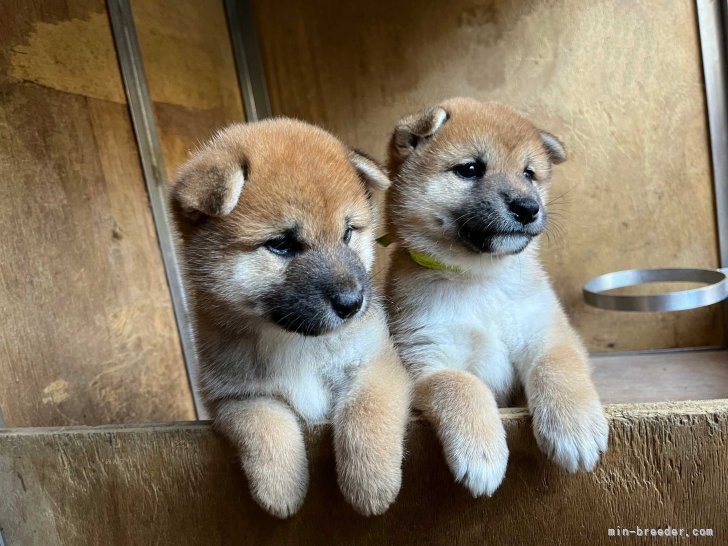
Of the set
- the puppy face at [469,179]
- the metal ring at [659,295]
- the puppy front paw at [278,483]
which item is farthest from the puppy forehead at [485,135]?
the puppy front paw at [278,483]

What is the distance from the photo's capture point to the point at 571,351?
1.86 meters

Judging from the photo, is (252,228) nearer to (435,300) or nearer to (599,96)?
(435,300)

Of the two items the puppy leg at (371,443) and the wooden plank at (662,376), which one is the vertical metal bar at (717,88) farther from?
the puppy leg at (371,443)

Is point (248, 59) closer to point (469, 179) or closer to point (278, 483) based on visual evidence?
point (469, 179)

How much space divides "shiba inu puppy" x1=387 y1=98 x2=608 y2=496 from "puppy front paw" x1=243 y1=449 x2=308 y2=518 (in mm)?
433

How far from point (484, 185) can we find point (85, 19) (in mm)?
1981

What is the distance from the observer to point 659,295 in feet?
8.73

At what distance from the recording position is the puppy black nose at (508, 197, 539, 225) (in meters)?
1.93

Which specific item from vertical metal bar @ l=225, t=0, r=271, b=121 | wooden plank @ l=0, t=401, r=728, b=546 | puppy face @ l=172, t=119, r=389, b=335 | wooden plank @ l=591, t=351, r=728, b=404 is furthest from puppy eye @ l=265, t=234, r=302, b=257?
vertical metal bar @ l=225, t=0, r=271, b=121

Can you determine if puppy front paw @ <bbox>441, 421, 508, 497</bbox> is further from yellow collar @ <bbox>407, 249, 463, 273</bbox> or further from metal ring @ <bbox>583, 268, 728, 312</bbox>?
metal ring @ <bbox>583, 268, 728, 312</bbox>

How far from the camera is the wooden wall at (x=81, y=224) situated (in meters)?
2.15

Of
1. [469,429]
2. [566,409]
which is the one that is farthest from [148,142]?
[566,409]

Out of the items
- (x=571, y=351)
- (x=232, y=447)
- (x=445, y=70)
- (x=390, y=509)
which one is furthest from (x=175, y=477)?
(x=445, y=70)

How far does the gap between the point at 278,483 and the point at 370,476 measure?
256mm
